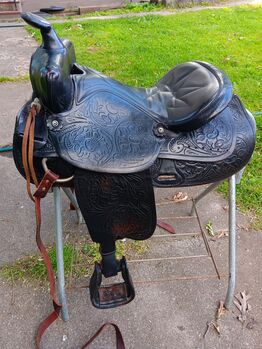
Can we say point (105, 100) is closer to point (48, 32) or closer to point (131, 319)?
point (48, 32)

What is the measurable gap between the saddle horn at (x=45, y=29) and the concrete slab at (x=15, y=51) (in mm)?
3072

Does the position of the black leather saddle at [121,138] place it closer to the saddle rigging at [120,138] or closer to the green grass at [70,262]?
the saddle rigging at [120,138]

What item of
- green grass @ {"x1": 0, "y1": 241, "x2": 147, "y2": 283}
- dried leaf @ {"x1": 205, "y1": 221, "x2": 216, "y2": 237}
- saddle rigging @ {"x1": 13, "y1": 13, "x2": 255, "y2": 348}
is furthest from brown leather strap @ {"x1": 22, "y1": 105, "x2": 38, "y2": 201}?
dried leaf @ {"x1": 205, "y1": 221, "x2": 216, "y2": 237}

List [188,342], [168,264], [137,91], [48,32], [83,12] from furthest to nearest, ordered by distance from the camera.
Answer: [83,12], [168,264], [188,342], [137,91], [48,32]

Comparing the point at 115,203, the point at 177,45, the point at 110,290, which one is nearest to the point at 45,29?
the point at 115,203

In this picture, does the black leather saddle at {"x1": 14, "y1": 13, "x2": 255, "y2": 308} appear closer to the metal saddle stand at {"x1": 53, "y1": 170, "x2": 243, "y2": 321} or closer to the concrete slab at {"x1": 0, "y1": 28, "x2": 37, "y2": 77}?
the metal saddle stand at {"x1": 53, "y1": 170, "x2": 243, "y2": 321}

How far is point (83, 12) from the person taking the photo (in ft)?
22.6

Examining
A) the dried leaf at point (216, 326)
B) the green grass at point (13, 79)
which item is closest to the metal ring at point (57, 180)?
→ the dried leaf at point (216, 326)

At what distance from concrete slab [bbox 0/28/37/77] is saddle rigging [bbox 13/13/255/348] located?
3.08 metres

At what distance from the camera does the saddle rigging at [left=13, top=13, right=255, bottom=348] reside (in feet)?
3.54

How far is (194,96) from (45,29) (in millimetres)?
489

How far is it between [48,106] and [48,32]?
21 cm

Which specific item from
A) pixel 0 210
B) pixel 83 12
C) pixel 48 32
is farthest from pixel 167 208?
pixel 83 12

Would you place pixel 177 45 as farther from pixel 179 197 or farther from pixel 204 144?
pixel 204 144
